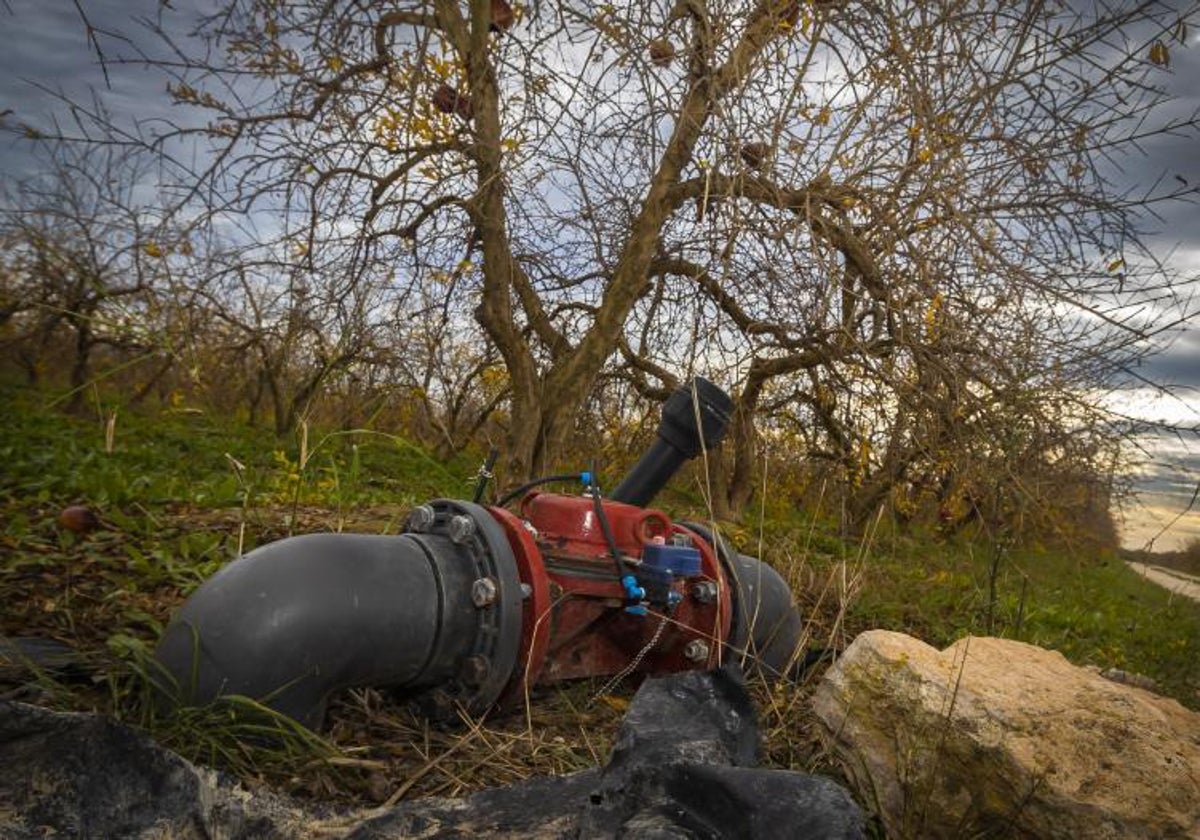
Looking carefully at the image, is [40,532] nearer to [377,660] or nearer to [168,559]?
[168,559]

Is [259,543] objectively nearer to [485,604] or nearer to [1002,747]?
[485,604]

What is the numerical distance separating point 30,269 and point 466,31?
5133 millimetres

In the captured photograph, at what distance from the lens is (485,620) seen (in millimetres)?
2189

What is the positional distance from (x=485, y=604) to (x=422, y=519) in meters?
0.38

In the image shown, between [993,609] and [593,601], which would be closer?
[593,601]

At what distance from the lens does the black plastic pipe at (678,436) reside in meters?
2.66

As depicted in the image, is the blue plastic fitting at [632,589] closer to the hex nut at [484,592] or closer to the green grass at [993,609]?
the hex nut at [484,592]

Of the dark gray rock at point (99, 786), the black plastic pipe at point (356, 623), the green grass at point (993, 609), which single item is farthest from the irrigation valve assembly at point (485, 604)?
the green grass at point (993, 609)

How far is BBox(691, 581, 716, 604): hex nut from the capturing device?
2664 mm

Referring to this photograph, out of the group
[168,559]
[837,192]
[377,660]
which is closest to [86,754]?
[377,660]

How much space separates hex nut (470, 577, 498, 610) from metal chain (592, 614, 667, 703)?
1.92 feet

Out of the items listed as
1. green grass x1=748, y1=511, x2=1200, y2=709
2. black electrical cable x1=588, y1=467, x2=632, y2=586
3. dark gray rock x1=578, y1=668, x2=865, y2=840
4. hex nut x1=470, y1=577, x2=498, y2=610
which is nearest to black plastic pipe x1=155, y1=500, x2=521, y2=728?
hex nut x1=470, y1=577, x2=498, y2=610

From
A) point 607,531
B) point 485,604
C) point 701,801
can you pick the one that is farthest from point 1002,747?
point 485,604

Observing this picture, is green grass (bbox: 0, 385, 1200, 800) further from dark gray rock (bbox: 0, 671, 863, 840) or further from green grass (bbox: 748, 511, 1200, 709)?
dark gray rock (bbox: 0, 671, 863, 840)
